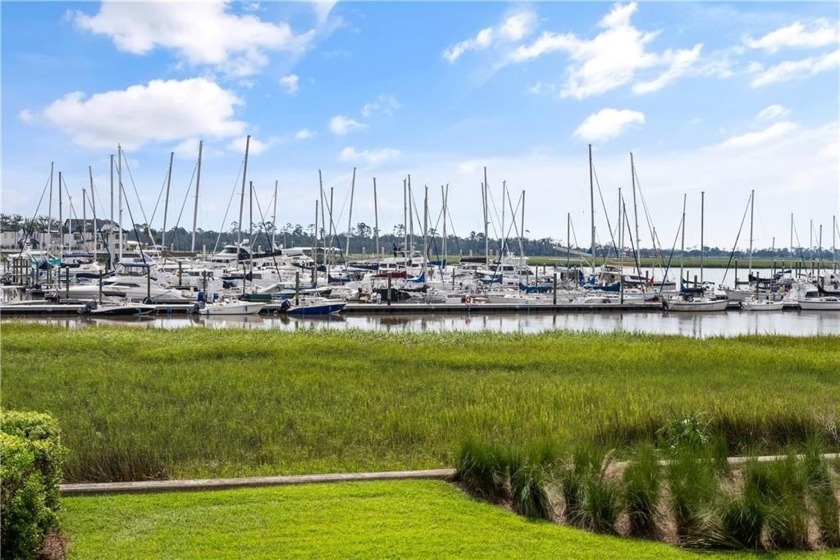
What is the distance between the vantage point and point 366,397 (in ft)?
46.2

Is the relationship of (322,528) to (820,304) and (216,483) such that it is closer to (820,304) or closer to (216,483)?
(216,483)

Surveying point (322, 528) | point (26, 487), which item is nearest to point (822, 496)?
point (322, 528)

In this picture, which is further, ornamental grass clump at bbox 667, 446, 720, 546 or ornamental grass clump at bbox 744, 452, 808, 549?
ornamental grass clump at bbox 667, 446, 720, 546

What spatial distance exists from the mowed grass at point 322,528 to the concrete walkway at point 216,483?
24 centimetres

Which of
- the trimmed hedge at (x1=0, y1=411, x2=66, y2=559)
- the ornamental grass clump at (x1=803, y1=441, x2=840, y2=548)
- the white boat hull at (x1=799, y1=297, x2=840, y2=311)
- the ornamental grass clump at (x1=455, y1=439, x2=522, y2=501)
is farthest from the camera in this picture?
the white boat hull at (x1=799, y1=297, x2=840, y2=311)

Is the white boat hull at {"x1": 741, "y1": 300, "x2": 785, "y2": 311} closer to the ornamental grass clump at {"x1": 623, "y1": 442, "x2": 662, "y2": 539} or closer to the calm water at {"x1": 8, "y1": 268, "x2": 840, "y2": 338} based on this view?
the calm water at {"x1": 8, "y1": 268, "x2": 840, "y2": 338}

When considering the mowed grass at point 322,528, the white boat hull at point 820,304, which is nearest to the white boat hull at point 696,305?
the white boat hull at point 820,304

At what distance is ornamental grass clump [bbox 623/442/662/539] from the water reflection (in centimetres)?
3099

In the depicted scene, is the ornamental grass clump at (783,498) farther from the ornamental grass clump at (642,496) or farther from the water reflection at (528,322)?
the water reflection at (528,322)

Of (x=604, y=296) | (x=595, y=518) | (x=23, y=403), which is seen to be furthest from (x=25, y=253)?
(x=595, y=518)

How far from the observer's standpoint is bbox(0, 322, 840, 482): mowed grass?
1020 cm

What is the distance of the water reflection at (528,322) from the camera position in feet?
135

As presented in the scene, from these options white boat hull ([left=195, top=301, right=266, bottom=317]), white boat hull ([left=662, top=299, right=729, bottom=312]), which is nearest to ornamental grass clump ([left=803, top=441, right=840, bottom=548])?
white boat hull ([left=195, top=301, right=266, bottom=317])

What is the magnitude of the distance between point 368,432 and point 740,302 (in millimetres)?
54530
